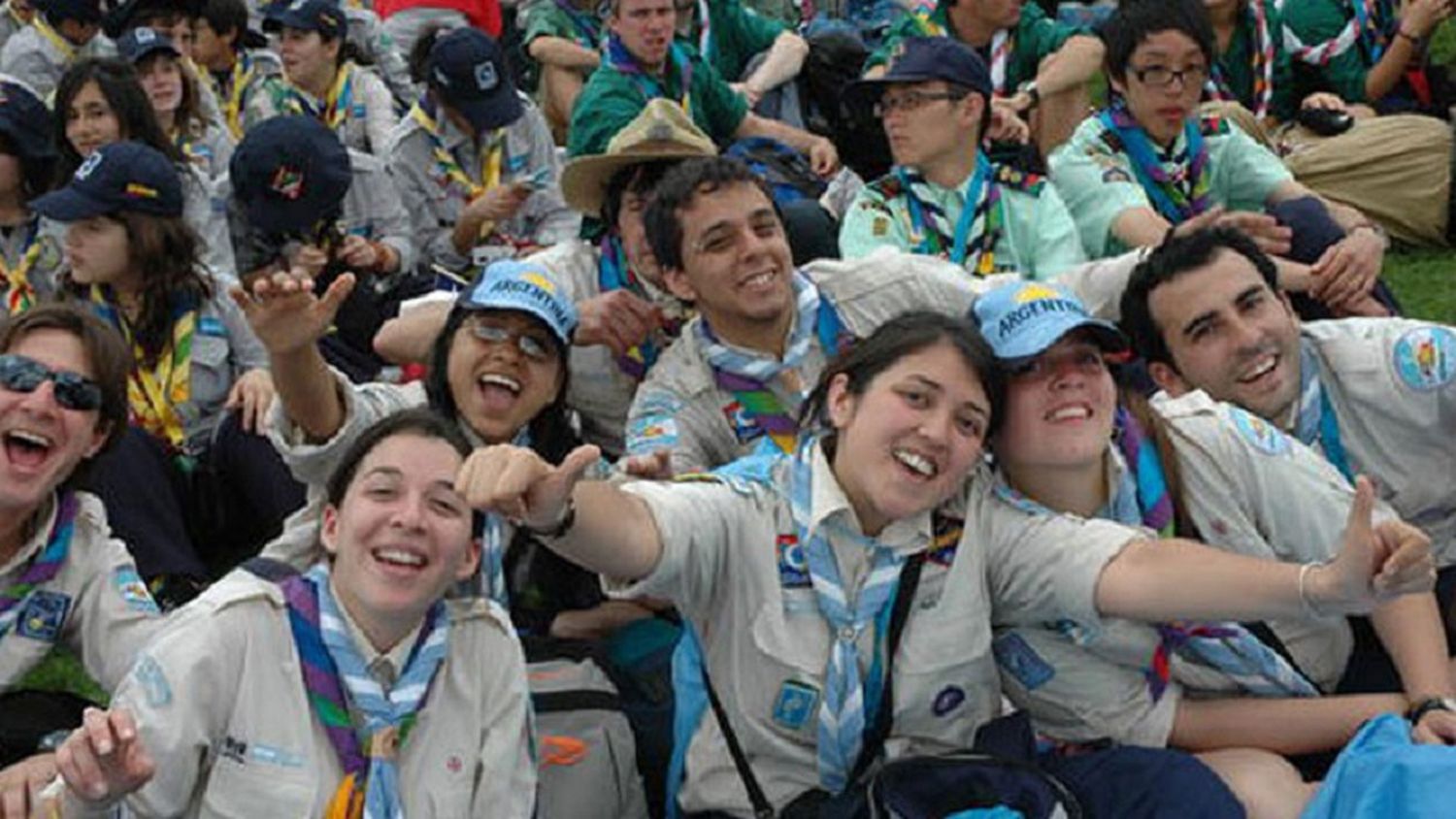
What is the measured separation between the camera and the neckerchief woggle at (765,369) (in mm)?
4207

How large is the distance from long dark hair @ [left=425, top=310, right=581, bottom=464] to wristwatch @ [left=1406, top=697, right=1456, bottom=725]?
75.6 inches

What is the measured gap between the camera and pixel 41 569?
3.35m

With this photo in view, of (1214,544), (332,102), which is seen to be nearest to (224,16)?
(332,102)

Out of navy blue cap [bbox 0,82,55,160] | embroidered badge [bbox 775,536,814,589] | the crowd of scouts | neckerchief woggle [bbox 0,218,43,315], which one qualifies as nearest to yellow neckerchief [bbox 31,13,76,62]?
the crowd of scouts

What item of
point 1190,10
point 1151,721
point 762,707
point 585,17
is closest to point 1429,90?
point 1190,10

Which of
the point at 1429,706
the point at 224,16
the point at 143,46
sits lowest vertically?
the point at 1429,706

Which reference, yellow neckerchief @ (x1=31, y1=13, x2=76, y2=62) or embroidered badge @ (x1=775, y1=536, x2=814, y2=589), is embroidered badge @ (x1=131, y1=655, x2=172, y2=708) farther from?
yellow neckerchief @ (x1=31, y1=13, x2=76, y2=62)

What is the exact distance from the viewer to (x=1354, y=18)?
7.80 metres

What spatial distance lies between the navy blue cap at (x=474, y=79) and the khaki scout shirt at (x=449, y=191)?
13cm

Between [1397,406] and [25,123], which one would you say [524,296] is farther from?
[25,123]

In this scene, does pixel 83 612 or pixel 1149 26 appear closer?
pixel 83 612

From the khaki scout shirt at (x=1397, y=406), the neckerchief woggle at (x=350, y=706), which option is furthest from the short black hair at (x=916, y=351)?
the khaki scout shirt at (x=1397, y=406)

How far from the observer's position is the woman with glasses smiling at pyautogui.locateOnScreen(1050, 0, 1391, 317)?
5.39 m

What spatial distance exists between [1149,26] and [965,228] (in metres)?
1.04
